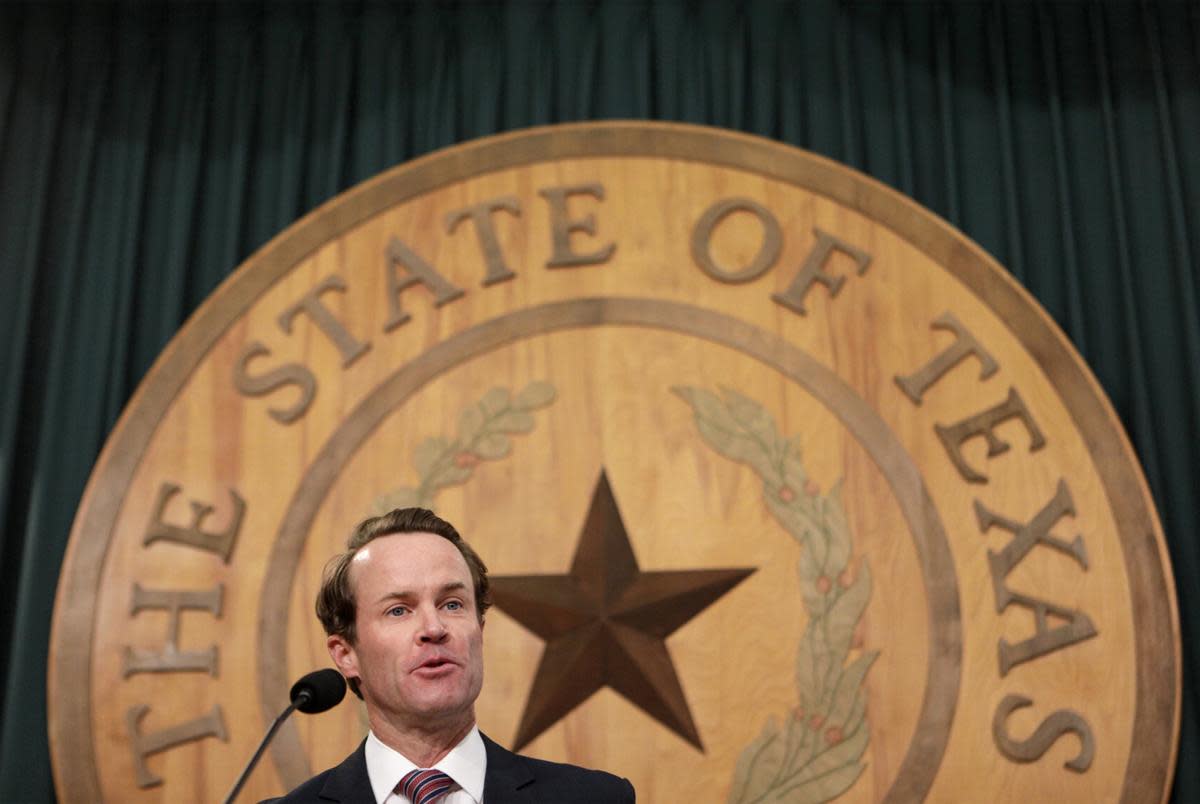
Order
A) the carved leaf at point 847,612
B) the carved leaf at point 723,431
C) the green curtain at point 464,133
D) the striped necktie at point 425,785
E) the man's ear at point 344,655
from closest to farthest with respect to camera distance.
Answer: the striped necktie at point 425,785 < the man's ear at point 344,655 < the carved leaf at point 847,612 < the carved leaf at point 723,431 < the green curtain at point 464,133

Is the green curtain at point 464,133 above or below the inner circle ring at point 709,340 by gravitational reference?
above

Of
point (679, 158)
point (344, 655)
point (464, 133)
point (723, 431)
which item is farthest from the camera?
point (464, 133)

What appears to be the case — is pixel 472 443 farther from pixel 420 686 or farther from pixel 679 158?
pixel 420 686

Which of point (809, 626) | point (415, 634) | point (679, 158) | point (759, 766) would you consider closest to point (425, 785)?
point (415, 634)

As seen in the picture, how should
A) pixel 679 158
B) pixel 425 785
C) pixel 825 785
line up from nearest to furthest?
pixel 425 785, pixel 825 785, pixel 679 158

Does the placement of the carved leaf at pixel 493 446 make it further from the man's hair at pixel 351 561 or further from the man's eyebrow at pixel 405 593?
the man's eyebrow at pixel 405 593

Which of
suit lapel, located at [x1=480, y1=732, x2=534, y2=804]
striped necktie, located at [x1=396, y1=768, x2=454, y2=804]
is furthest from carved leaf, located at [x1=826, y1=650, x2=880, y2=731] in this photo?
striped necktie, located at [x1=396, y1=768, x2=454, y2=804]

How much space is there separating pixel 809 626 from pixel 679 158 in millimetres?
1125

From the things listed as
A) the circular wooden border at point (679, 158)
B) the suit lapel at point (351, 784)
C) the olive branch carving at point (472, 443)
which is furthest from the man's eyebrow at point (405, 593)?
the circular wooden border at point (679, 158)

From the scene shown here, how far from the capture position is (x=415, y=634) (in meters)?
1.92

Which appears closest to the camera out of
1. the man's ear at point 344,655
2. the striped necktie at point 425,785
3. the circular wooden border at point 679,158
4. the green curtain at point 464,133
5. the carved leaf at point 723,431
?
the striped necktie at point 425,785

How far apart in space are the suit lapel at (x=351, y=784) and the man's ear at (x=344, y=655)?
12 centimetres

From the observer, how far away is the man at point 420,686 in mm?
1906

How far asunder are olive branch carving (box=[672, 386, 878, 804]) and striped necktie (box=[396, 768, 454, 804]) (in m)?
0.98
